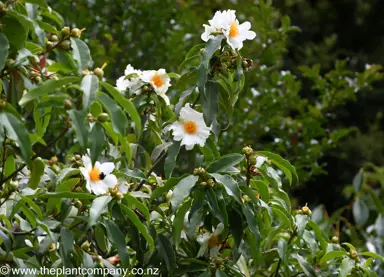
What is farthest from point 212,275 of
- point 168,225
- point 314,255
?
point 314,255

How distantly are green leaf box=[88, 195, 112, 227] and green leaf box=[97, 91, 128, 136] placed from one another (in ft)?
0.75

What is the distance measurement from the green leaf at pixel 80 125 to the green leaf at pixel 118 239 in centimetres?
33

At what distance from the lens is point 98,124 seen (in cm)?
162

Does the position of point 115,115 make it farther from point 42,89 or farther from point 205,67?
point 205,67

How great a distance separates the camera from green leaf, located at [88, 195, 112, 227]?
65.0 inches

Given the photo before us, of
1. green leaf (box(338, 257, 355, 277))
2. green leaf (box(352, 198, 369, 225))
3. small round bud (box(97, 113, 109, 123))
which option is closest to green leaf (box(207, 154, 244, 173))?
small round bud (box(97, 113, 109, 123))

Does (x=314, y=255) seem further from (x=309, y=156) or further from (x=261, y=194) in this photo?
(x=309, y=156)

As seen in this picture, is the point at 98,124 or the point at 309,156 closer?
the point at 98,124

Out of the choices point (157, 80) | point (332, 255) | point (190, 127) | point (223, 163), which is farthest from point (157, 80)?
point (332, 255)

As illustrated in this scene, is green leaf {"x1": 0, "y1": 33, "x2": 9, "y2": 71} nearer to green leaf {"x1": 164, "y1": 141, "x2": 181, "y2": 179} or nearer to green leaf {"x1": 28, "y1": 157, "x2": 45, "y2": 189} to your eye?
green leaf {"x1": 28, "y1": 157, "x2": 45, "y2": 189}

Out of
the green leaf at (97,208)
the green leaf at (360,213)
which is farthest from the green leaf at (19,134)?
the green leaf at (360,213)

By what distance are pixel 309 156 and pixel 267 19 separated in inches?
32.0

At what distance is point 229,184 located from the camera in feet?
5.74

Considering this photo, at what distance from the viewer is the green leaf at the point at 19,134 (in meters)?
1.50
